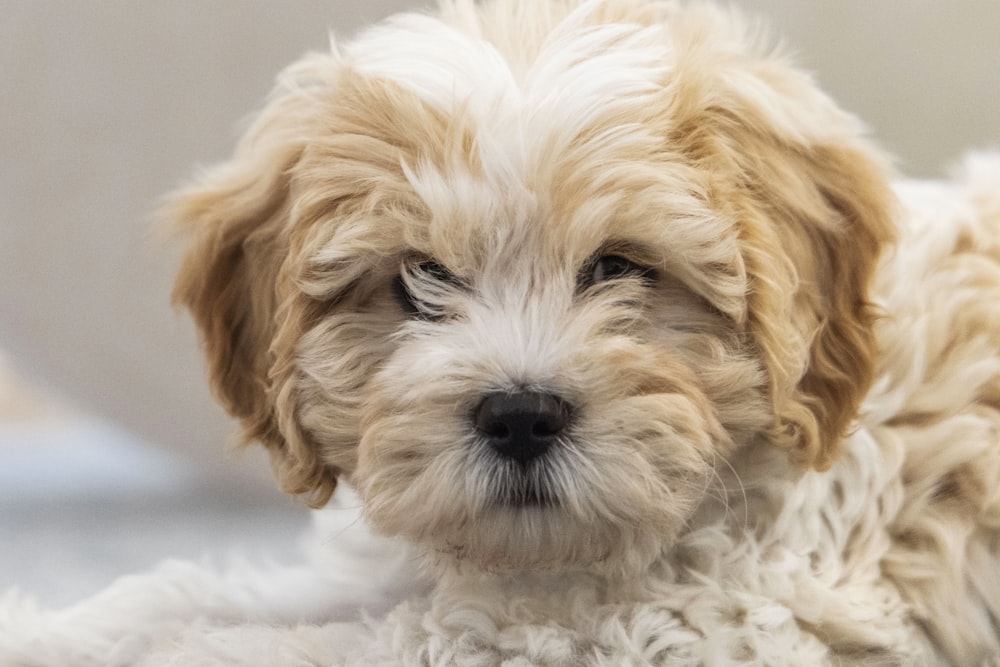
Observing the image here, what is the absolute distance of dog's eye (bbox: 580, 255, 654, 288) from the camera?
156 centimetres

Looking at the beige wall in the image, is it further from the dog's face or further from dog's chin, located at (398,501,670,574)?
dog's chin, located at (398,501,670,574)

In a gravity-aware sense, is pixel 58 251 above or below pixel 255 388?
above

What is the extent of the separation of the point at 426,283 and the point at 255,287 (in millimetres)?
343

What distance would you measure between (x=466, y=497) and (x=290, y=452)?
384mm

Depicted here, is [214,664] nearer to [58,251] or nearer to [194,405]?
[194,405]

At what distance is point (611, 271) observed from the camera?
1.57m

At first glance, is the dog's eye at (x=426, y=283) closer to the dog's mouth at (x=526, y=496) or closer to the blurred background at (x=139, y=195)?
the dog's mouth at (x=526, y=496)

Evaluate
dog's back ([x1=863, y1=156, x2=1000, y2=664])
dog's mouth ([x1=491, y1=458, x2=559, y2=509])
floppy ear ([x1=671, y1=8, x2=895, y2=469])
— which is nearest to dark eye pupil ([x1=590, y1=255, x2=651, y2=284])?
floppy ear ([x1=671, y1=8, x2=895, y2=469])

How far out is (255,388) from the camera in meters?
1.80

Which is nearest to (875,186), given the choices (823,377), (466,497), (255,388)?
(823,377)

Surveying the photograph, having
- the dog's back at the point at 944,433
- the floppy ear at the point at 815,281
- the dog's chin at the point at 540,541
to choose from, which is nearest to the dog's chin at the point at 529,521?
the dog's chin at the point at 540,541

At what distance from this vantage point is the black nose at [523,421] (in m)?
1.41

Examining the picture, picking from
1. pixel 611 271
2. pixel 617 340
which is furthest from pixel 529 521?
pixel 611 271

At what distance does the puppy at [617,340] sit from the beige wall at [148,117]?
977 mm
